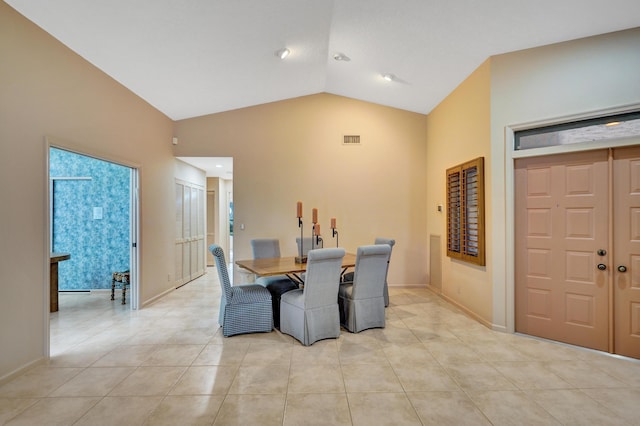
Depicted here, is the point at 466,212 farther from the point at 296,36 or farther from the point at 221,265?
the point at 221,265

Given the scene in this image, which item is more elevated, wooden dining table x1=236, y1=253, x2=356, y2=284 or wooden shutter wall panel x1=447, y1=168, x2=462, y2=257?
wooden shutter wall panel x1=447, y1=168, x2=462, y2=257

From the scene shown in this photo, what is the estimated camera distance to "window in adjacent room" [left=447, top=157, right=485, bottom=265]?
3918mm

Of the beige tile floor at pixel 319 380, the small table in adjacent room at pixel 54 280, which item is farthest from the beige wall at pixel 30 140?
the small table in adjacent room at pixel 54 280

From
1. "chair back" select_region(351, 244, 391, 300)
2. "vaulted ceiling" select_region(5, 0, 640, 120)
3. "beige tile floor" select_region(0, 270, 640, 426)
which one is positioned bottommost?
"beige tile floor" select_region(0, 270, 640, 426)

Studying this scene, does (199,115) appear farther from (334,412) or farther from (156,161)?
(334,412)

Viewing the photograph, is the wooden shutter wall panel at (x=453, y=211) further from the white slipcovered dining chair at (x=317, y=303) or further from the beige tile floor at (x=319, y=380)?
the white slipcovered dining chair at (x=317, y=303)

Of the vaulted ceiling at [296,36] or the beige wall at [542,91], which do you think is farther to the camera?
the beige wall at [542,91]

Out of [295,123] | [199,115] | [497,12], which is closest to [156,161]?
[199,115]

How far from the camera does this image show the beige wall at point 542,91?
3076mm

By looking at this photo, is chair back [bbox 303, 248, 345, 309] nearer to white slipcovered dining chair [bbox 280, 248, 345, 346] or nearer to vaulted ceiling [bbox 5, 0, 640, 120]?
white slipcovered dining chair [bbox 280, 248, 345, 346]

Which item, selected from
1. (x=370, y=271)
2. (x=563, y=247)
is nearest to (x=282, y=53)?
(x=370, y=271)

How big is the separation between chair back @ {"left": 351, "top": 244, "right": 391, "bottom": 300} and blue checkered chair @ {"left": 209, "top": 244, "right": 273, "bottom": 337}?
1039 mm

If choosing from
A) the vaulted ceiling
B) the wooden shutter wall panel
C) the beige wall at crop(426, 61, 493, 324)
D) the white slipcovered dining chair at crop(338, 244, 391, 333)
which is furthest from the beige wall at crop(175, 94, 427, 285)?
the white slipcovered dining chair at crop(338, 244, 391, 333)

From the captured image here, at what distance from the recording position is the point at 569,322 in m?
3.31
